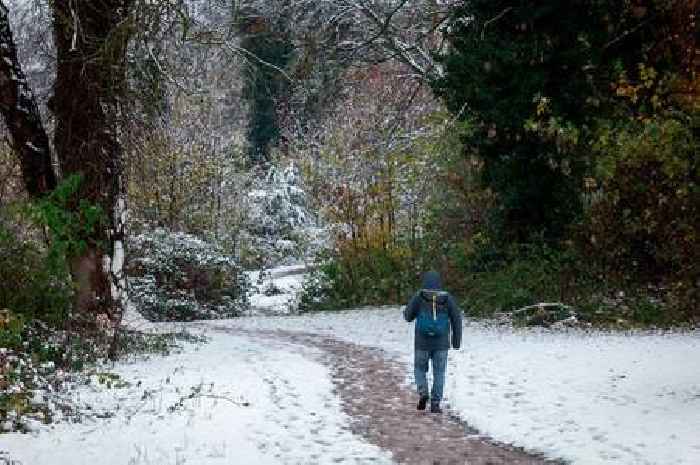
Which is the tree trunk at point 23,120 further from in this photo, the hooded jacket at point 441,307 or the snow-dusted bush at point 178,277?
the snow-dusted bush at point 178,277

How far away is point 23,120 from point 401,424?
293 inches

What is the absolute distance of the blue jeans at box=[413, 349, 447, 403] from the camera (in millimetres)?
9953

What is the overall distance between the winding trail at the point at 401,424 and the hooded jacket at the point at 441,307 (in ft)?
2.89

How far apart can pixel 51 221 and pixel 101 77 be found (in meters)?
2.53

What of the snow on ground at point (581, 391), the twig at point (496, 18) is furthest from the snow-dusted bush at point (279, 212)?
the snow on ground at point (581, 391)

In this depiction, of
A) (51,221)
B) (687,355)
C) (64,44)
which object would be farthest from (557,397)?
(64,44)

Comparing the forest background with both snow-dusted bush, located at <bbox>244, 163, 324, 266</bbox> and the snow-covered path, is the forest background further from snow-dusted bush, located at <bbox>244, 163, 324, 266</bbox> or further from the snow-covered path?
snow-dusted bush, located at <bbox>244, 163, 324, 266</bbox>

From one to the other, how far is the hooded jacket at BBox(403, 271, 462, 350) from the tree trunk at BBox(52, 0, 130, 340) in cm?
501

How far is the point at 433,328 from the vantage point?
32.6 ft

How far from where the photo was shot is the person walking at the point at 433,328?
9.90 m

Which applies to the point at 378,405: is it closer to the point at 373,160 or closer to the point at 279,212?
the point at 373,160

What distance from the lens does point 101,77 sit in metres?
11.7

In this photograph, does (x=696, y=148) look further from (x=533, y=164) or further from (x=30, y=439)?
(x=30, y=439)

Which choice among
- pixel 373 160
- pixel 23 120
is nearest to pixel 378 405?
pixel 23 120
